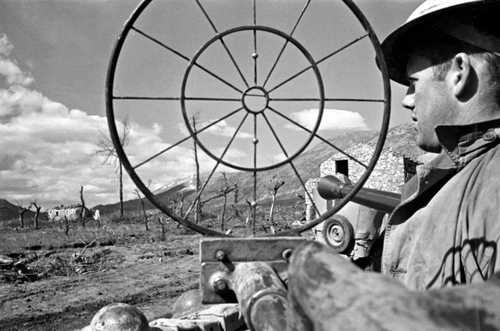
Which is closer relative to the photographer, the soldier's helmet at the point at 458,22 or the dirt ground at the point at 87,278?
the soldier's helmet at the point at 458,22

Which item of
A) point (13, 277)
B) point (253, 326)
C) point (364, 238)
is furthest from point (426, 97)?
point (13, 277)

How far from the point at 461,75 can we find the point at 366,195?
7.94ft

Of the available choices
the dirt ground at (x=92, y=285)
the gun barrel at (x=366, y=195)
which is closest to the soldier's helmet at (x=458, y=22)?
the gun barrel at (x=366, y=195)

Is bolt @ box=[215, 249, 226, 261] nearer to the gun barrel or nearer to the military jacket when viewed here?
the military jacket

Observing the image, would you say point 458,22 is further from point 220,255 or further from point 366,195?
point 366,195

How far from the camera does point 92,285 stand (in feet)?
45.1

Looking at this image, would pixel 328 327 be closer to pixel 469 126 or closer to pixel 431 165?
pixel 469 126

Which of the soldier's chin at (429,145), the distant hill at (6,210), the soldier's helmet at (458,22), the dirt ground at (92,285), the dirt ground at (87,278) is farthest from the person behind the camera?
the distant hill at (6,210)

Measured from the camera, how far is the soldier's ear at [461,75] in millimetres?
1786

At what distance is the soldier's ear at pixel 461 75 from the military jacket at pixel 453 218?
0.52ft

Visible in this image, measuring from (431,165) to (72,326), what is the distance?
31.6ft

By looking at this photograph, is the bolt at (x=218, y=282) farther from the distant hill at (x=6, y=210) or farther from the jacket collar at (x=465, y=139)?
the distant hill at (x=6, y=210)

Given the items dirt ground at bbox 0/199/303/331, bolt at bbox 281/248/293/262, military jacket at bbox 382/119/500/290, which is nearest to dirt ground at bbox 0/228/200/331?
dirt ground at bbox 0/199/303/331

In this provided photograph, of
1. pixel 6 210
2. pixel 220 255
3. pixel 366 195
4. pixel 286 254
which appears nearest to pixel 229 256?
pixel 220 255
